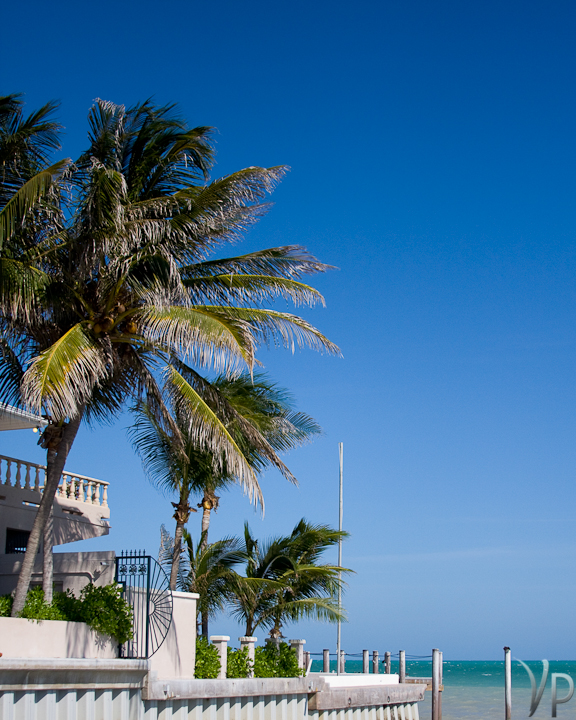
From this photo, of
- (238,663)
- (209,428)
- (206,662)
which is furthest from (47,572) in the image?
(238,663)

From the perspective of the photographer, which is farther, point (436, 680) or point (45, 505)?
point (436, 680)

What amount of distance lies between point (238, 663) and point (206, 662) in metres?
1.44

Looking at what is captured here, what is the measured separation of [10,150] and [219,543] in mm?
10329

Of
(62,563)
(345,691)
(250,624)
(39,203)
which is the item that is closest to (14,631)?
(62,563)

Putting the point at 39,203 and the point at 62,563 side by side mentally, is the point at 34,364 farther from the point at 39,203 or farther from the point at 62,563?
the point at 62,563

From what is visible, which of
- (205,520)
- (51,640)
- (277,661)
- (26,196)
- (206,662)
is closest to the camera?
(51,640)

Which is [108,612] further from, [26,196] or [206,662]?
[26,196]

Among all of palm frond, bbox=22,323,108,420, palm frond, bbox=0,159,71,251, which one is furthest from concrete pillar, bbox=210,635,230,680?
palm frond, bbox=0,159,71,251

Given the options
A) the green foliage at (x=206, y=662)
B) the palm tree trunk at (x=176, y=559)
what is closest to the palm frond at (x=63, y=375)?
the green foliage at (x=206, y=662)

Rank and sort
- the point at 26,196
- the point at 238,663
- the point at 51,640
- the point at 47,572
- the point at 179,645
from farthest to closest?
the point at 238,663
the point at 179,645
the point at 47,572
the point at 26,196
the point at 51,640

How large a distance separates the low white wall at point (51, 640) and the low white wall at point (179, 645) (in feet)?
3.75

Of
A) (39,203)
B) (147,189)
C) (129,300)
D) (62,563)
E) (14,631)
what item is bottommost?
(14,631)

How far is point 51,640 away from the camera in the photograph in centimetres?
1279

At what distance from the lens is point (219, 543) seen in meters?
20.4
